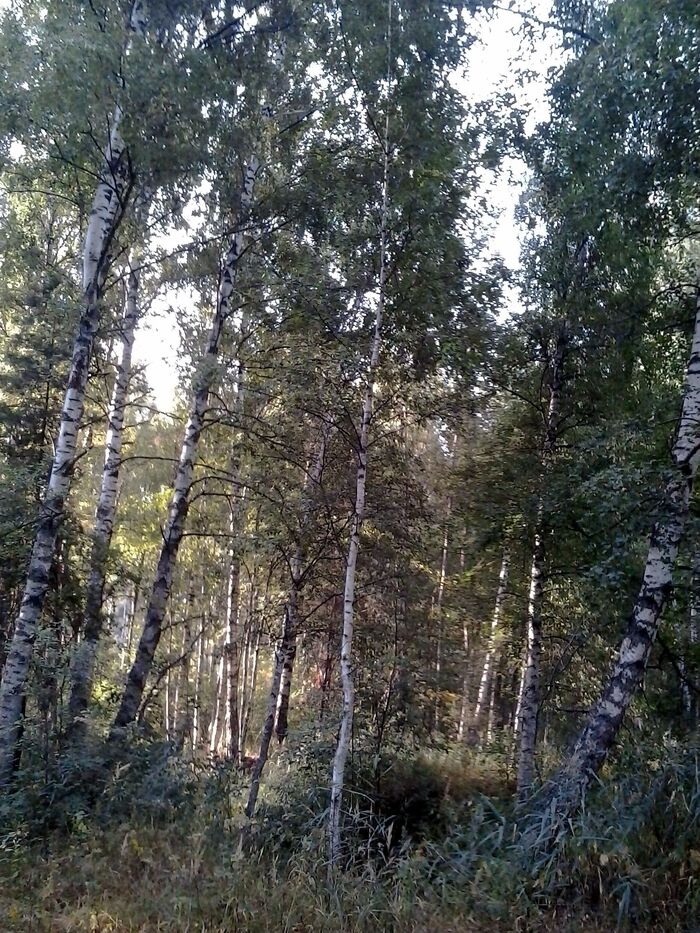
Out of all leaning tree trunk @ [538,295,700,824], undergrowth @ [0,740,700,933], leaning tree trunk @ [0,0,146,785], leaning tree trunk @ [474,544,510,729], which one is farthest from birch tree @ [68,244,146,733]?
leaning tree trunk @ [474,544,510,729]

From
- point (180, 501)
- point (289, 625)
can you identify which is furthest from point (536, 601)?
point (180, 501)

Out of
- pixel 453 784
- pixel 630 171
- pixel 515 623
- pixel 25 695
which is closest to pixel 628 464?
pixel 630 171

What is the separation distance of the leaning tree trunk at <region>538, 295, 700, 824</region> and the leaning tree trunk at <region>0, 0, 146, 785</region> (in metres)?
5.32

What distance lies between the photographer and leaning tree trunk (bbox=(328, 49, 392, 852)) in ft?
17.2

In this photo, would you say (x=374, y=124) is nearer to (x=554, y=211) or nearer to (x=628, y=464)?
(x=554, y=211)

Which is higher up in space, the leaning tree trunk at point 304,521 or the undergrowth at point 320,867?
the leaning tree trunk at point 304,521

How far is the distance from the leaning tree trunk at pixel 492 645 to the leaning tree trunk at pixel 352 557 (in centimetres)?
311

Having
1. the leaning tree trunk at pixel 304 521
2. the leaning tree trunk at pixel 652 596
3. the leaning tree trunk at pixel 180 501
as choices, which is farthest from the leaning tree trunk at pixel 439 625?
the leaning tree trunk at pixel 180 501

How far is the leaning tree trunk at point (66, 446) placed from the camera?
630 centimetres

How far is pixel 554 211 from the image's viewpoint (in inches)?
311

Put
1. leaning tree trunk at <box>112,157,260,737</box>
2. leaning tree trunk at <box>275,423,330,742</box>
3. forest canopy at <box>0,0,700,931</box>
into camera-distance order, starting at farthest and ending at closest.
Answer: leaning tree trunk at <box>112,157,260,737</box>, leaning tree trunk at <box>275,423,330,742</box>, forest canopy at <box>0,0,700,931</box>

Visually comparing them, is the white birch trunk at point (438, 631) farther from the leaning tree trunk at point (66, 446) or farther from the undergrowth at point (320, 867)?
the leaning tree trunk at point (66, 446)

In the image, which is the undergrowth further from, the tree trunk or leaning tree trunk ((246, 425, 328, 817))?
the tree trunk

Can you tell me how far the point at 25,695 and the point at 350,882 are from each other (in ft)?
13.3
